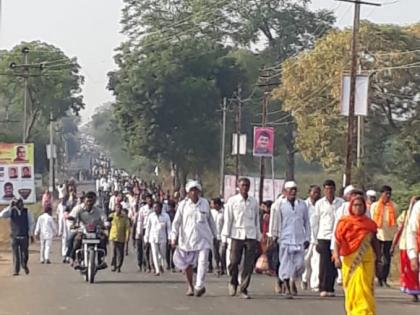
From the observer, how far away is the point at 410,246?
13.2 m

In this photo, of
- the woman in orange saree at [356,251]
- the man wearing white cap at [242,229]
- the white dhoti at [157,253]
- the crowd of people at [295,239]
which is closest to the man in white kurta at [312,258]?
the crowd of people at [295,239]

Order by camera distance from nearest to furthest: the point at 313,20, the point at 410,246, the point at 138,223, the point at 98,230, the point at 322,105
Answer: the point at 410,246
the point at 98,230
the point at 138,223
the point at 322,105
the point at 313,20

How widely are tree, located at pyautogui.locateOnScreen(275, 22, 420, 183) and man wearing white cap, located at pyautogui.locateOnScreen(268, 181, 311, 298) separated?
35.7 metres

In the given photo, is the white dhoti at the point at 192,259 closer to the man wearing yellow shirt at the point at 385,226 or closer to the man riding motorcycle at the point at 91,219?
the man riding motorcycle at the point at 91,219

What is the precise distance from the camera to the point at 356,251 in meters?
13.3

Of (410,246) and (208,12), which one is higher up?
(208,12)

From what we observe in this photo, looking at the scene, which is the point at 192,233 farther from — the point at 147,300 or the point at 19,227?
the point at 19,227

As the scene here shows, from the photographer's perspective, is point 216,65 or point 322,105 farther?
point 216,65

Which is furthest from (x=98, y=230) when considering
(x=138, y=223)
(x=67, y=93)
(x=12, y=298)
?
(x=67, y=93)

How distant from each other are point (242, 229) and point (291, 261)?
92cm

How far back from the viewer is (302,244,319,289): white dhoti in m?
18.8

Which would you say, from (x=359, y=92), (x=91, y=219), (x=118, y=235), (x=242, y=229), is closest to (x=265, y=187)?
(x=359, y=92)

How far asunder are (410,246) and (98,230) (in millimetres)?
8689

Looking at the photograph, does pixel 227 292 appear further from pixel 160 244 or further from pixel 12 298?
pixel 160 244
